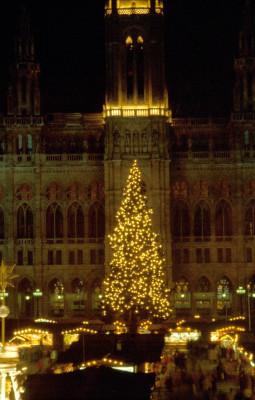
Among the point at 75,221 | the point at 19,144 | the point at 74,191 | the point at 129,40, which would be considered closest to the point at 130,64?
the point at 129,40

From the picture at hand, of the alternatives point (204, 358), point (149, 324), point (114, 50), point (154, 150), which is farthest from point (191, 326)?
point (114, 50)

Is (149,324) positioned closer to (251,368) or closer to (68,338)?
(68,338)

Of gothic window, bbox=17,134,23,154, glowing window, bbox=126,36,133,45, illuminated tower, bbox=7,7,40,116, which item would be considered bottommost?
gothic window, bbox=17,134,23,154

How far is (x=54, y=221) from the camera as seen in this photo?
291ft

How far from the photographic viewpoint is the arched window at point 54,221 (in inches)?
3494

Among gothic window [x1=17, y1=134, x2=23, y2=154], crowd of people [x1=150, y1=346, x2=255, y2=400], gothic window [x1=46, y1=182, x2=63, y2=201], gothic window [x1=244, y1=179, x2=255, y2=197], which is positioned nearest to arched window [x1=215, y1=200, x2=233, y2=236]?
gothic window [x1=244, y1=179, x2=255, y2=197]

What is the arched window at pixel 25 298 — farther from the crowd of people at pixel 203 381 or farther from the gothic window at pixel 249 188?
the crowd of people at pixel 203 381

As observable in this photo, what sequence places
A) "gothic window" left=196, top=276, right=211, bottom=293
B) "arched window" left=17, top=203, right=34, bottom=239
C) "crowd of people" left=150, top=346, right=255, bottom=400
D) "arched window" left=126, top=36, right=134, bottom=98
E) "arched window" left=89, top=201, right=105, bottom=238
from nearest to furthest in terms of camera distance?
"crowd of people" left=150, top=346, right=255, bottom=400, "arched window" left=126, top=36, right=134, bottom=98, "gothic window" left=196, top=276, right=211, bottom=293, "arched window" left=17, top=203, right=34, bottom=239, "arched window" left=89, top=201, right=105, bottom=238

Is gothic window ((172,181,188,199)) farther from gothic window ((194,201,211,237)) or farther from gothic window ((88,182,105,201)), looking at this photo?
gothic window ((88,182,105,201))

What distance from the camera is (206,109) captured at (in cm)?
9694

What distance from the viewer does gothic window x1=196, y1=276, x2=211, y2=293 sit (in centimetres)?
8812

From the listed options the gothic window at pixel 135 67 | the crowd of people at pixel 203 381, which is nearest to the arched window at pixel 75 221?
the gothic window at pixel 135 67

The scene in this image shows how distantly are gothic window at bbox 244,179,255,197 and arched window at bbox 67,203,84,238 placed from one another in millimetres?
16212

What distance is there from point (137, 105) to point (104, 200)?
388 inches
